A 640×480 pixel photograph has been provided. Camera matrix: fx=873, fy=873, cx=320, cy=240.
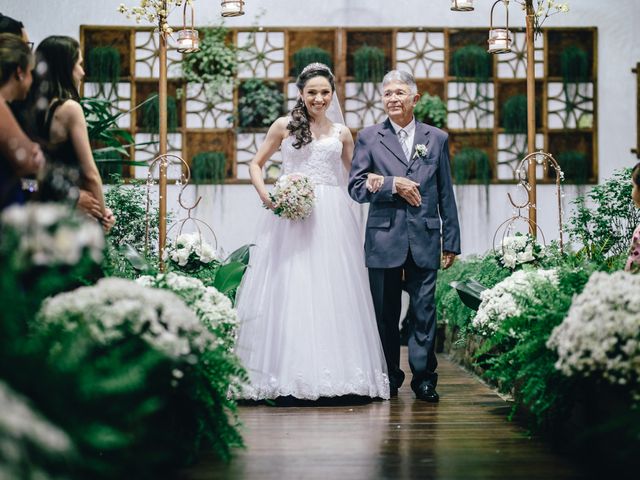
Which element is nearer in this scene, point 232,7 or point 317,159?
point 317,159

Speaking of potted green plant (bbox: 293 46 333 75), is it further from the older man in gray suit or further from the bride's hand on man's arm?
the bride's hand on man's arm

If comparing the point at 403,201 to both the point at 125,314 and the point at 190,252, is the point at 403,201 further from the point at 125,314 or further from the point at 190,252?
the point at 125,314

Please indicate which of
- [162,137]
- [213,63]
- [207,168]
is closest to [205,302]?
[162,137]

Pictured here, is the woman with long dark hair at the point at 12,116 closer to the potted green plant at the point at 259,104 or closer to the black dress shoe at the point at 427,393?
the black dress shoe at the point at 427,393

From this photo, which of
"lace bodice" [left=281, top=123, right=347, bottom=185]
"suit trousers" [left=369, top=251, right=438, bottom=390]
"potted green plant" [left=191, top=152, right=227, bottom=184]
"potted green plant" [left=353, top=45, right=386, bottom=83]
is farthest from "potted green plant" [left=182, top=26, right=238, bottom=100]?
"suit trousers" [left=369, top=251, right=438, bottom=390]


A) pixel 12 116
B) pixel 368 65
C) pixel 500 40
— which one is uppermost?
pixel 368 65

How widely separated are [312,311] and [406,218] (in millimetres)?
718

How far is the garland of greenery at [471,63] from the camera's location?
878 centimetres

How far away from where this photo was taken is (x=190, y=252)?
513 cm

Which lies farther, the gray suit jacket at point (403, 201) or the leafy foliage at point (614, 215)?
the leafy foliage at point (614, 215)

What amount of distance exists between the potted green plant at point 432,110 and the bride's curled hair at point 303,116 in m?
3.87

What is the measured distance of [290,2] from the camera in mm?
8938

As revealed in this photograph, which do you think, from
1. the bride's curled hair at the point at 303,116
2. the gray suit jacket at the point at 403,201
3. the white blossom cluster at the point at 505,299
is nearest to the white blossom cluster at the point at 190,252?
the bride's curled hair at the point at 303,116

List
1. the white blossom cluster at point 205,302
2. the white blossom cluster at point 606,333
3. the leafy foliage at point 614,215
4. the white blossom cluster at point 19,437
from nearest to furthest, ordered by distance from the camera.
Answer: the white blossom cluster at point 19,437 → the white blossom cluster at point 606,333 → the white blossom cluster at point 205,302 → the leafy foliage at point 614,215
